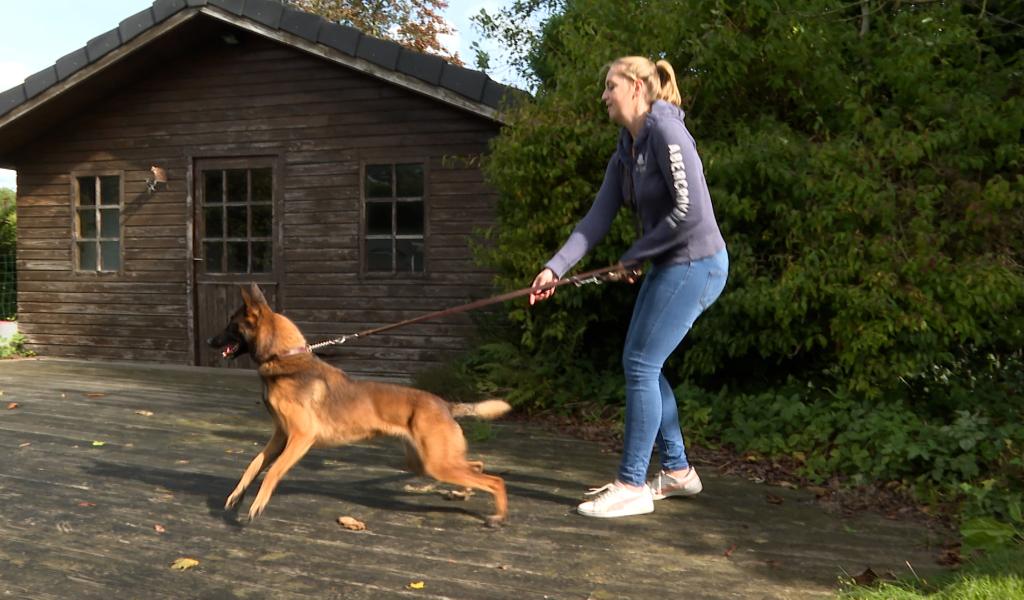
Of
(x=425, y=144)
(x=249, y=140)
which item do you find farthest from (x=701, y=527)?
(x=249, y=140)

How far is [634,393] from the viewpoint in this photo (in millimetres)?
3930

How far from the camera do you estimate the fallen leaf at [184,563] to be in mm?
3305

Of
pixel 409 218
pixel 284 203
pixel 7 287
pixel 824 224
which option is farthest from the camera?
pixel 7 287

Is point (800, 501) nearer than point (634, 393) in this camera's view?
No

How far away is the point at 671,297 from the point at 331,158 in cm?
740

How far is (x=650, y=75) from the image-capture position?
388 centimetres

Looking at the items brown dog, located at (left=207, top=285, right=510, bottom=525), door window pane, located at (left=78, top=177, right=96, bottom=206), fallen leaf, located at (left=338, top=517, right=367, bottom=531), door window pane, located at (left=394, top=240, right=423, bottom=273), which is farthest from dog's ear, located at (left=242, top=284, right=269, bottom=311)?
door window pane, located at (left=78, top=177, right=96, bottom=206)

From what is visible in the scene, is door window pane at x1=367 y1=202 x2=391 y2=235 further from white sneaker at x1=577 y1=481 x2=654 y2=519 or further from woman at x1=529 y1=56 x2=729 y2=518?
white sneaker at x1=577 y1=481 x2=654 y2=519

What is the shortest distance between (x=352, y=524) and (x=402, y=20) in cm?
2800

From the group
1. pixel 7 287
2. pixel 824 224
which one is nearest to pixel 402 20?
pixel 7 287

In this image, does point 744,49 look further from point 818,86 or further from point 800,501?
point 800,501

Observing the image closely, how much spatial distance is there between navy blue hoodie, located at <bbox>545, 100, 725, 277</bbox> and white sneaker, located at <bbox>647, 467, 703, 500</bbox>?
3.90ft

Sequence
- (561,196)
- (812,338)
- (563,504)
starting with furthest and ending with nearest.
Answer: (561,196)
(812,338)
(563,504)

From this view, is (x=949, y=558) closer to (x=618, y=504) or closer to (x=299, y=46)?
(x=618, y=504)
